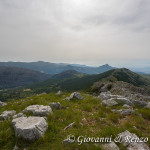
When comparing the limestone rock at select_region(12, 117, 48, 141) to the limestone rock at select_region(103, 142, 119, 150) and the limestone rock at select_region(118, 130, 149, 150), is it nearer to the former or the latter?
the limestone rock at select_region(103, 142, 119, 150)

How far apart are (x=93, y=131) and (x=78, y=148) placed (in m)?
1.76

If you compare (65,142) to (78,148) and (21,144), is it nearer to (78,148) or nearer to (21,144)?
(78,148)

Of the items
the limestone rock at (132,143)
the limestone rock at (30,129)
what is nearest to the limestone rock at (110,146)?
the limestone rock at (132,143)

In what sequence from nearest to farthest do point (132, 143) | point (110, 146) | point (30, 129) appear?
point (110, 146) → point (132, 143) → point (30, 129)

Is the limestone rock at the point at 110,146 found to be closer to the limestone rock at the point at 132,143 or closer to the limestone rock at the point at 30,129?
the limestone rock at the point at 132,143

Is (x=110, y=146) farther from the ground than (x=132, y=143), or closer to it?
closer to it

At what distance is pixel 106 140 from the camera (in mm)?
5605

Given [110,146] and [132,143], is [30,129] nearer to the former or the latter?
[110,146]

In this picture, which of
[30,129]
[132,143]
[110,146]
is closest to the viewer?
[110,146]

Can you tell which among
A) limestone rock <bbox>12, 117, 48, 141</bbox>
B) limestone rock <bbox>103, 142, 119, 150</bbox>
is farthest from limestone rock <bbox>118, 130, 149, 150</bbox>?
limestone rock <bbox>12, 117, 48, 141</bbox>

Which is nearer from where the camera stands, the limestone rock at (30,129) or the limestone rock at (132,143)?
the limestone rock at (132,143)

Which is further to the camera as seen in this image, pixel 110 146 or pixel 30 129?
pixel 30 129

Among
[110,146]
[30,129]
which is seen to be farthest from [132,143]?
[30,129]

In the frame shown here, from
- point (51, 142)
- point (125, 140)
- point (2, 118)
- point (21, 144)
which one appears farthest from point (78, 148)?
point (2, 118)
